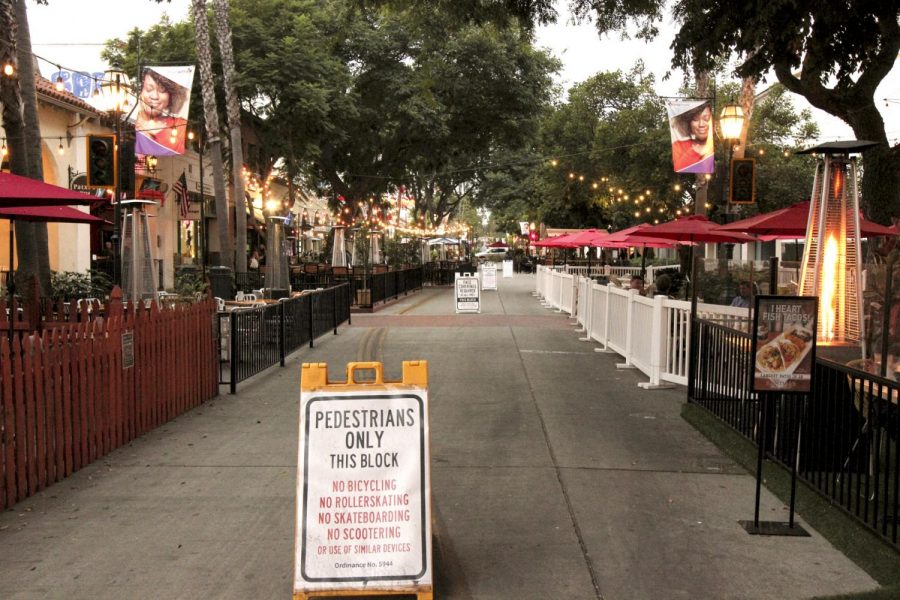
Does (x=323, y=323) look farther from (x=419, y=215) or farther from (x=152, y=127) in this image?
(x=419, y=215)

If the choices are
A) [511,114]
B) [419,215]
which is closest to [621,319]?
[511,114]

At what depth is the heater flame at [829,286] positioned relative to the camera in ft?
25.8

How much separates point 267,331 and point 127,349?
488 cm

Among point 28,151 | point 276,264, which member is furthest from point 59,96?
point 28,151

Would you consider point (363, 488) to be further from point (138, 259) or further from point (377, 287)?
point (377, 287)

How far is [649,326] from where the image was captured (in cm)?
1136

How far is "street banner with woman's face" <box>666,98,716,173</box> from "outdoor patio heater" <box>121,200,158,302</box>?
11165mm

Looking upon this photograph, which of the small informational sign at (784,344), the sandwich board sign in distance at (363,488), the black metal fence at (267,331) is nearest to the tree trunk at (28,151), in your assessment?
the black metal fence at (267,331)

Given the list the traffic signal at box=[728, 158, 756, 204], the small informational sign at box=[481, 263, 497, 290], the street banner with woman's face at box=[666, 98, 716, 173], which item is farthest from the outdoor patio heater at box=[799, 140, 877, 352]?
the small informational sign at box=[481, 263, 497, 290]

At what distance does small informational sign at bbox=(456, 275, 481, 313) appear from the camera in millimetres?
23125

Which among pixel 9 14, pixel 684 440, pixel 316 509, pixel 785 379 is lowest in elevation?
pixel 684 440

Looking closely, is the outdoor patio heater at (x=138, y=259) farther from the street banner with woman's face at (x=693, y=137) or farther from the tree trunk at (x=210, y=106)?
the street banner with woman's face at (x=693, y=137)

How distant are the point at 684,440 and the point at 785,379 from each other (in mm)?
2781

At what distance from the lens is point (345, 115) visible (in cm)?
2981
